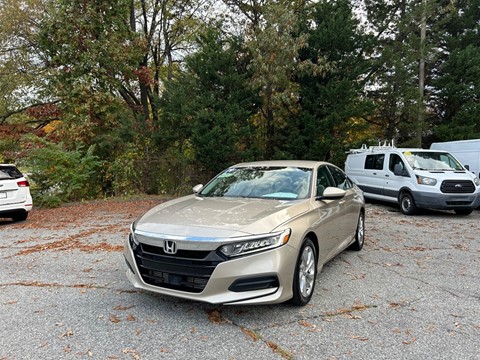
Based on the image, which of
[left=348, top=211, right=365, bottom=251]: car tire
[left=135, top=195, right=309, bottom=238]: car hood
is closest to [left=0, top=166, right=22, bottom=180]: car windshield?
[left=135, top=195, right=309, bottom=238]: car hood

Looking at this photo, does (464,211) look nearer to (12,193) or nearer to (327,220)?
(327,220)

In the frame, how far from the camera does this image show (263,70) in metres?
11.8

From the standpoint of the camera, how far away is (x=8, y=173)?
8141 mm

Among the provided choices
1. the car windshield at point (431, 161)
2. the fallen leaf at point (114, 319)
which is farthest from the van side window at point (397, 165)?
the fallen leaf at point (114, 319)

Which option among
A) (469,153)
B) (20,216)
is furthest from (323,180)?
(469,153)

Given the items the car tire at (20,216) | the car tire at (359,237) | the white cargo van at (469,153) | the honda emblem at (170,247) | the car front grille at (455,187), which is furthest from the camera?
the white cargo van at (469,153)

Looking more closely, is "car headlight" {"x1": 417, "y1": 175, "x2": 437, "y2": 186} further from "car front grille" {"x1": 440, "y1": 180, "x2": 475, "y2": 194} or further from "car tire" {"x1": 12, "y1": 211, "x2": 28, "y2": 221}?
"car tire" {"x1": 12, "y1": 211, "x2": 28, "y2": 221}

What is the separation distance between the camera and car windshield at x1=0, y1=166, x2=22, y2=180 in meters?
8.00

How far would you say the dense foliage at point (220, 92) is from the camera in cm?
1251

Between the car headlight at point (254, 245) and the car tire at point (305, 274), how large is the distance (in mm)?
358

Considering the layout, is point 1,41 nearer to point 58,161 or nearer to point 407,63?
point 58,161

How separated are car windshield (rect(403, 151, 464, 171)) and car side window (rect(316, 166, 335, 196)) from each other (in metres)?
5.71

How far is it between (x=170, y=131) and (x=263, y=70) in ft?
14.3

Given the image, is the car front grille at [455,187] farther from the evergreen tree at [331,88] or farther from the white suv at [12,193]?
the white suv at [12,193]
